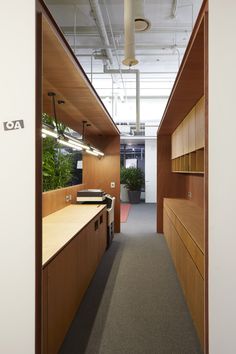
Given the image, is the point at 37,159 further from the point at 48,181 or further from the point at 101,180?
the point at 101,180

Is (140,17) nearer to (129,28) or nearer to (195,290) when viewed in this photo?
(129,28)

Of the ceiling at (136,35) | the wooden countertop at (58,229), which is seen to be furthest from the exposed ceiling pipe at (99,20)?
the wooden countertop at (58,229)

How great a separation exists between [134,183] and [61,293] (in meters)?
9.76

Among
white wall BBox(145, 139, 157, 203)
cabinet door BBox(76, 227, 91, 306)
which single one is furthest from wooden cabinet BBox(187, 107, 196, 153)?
white wall BBox(145, 139, 157, 203)

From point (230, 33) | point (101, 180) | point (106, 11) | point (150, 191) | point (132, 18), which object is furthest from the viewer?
point (150, 191)

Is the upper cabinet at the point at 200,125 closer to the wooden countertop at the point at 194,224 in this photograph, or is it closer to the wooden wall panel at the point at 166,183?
the wooden countertop at the point at 194,224

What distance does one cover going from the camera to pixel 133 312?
290cm

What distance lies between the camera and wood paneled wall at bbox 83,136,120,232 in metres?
6.61

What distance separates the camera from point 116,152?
665cm

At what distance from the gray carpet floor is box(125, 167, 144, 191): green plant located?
7078 millimetres

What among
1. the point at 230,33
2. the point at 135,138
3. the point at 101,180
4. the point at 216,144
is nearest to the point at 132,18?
the point at 230,33

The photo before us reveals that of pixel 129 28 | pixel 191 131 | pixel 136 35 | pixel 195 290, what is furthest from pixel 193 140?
pixel 195 290

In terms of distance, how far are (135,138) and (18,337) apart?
33.5ft

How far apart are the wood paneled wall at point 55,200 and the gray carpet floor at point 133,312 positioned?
119 cm
